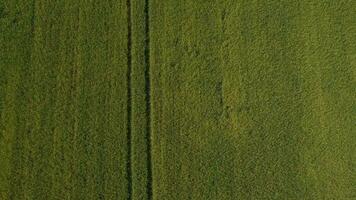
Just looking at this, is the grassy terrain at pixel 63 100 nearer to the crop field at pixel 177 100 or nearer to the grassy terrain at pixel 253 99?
the crop field at pixel 177 100

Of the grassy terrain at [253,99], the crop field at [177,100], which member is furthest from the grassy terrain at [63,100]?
the grassy terrain at [253,99]

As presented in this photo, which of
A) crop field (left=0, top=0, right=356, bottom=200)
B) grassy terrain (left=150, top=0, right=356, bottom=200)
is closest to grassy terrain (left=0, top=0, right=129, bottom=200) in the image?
crop field (left=0, top=0, right=356, bottom=200)

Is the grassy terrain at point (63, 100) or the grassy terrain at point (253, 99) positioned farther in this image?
the grassy terrain at point (253, 99)

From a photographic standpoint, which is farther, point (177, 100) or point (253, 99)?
point (253, 99)

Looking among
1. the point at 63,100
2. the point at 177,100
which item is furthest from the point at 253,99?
the point at 63,100

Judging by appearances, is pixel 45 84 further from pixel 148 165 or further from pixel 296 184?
pixel 296 184

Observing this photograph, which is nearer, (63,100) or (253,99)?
(63,100)

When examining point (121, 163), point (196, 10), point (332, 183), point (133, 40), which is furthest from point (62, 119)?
point (332, 183)

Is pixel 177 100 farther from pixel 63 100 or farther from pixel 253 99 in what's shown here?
→ pixel 63 100

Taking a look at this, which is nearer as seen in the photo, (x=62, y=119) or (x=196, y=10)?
(x=62, y=119)
